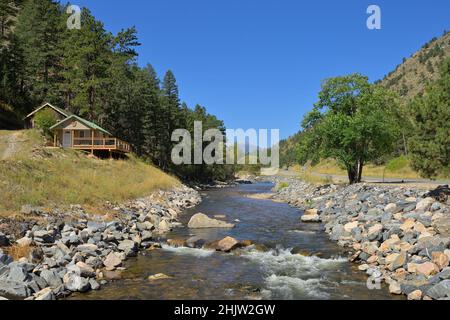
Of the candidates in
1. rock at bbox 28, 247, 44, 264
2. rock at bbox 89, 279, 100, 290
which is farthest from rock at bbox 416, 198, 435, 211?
rock at bbox 28, 247, 44, 264

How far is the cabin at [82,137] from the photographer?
151ft

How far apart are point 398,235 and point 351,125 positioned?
800 inches

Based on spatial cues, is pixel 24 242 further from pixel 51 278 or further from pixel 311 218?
pixel 311 218

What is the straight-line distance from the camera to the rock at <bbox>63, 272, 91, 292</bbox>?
12759 millimetres

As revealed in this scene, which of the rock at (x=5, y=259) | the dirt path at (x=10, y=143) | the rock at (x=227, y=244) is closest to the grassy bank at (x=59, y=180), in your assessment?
the dirt path at (x=10, y=143)

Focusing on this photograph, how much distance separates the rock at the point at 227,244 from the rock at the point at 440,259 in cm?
926

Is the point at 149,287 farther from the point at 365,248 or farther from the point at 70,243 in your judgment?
the point at 365,248

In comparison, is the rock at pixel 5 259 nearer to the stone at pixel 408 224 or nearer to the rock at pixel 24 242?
the rock at pixel 24 242

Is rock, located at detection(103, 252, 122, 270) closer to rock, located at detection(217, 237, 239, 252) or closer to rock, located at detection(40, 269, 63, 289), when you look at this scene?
rock, located at detection(40, 269, 63, 289)

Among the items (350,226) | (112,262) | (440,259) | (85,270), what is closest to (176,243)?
(112,262)

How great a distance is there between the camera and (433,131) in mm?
21438

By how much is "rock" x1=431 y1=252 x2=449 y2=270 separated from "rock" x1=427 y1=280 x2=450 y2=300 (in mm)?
2011
